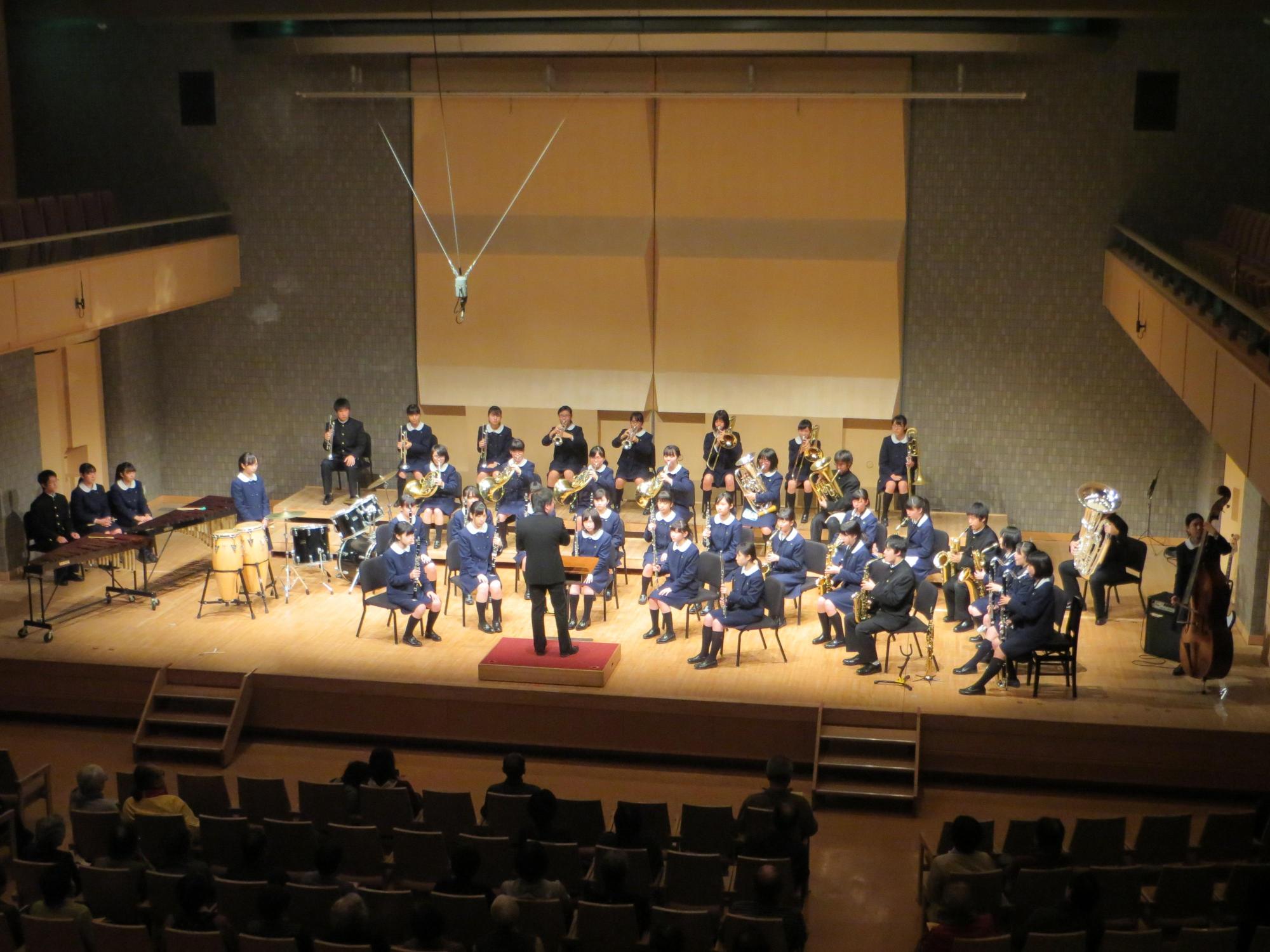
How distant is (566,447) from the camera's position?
47.7 feet

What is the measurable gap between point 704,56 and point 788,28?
1173 mm

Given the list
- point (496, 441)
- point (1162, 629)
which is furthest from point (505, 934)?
point (496, 441)

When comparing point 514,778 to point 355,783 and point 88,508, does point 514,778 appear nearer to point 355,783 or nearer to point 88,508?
point 355,783

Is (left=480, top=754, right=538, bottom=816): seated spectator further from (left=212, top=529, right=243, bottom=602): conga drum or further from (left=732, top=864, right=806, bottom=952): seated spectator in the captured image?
(left=212, top=529, right=243, bottom=602): conga drum

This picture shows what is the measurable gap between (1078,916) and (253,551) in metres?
7.92

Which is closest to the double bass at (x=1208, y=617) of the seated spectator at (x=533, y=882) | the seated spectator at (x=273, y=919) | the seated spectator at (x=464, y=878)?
the seated spectator at (x=533, y=882)

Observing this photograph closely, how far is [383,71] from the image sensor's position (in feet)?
50.1

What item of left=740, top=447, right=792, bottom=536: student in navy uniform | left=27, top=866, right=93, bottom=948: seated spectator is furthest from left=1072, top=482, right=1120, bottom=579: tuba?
left=27, top=866, right=93, bottom=948: seated spectator

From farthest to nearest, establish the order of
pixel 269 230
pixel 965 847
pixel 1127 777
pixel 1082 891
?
pixel 269 230 → pixel 1127 777 → pixel 965 847 → pixel 1082 891

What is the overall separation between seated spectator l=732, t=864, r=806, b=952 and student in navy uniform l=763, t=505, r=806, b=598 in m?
4.76

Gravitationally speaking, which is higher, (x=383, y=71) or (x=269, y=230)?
(x=383, y=71)

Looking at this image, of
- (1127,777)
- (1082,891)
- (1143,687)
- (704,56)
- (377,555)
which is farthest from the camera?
(704,56)

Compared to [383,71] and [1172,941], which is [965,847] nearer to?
[1172,941]

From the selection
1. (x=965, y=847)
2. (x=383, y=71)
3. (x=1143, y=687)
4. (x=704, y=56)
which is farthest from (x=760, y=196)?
(x=965, y=847)
